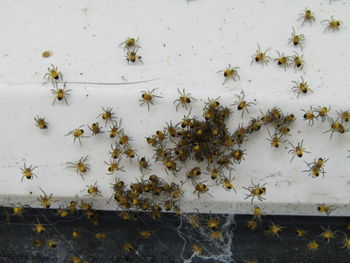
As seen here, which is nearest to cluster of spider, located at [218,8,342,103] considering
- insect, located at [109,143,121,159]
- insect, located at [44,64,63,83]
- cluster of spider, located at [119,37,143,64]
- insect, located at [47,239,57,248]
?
cluster of spider, located at [119,37,143,64]

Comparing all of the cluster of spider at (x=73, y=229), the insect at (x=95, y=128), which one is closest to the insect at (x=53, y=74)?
the insect at (x=95, y=128)

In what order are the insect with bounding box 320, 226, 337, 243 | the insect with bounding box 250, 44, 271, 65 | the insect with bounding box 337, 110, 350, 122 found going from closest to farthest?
the insect with bounding box 337, 110, 350, 122 < the insect with bounding box 250, 44, 271, 65 < the insect with bounding box 320, 226, 337, 243

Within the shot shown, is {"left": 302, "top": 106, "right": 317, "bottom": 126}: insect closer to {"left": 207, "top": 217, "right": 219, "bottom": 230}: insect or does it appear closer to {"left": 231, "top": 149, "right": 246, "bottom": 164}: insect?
{"left": 231, "top": 149, "right": 246, "bottom": 164}: insect

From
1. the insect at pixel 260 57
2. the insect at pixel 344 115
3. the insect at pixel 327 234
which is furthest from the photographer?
the insect at pixel 327 234

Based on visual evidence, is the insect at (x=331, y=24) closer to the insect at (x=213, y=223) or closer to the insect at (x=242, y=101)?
the insect at (x=242, y=101)

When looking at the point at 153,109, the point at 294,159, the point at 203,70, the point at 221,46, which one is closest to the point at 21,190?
the point at 153,109

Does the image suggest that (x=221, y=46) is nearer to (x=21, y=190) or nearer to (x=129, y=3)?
(x=129, y=3)
